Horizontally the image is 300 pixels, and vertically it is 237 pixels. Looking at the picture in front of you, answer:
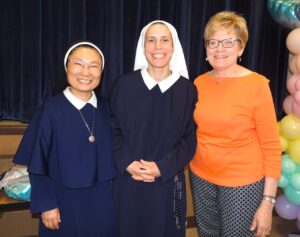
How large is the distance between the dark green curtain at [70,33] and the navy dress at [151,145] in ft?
3.63

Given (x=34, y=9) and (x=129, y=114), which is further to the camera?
(x=34, y=9)

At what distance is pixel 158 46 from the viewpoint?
5.64ft

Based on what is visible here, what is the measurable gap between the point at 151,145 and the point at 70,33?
1.80 metres

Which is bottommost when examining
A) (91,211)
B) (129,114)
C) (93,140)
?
(91,211)

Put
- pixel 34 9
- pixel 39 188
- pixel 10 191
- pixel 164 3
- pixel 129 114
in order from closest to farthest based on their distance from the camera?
pixel 39 188 < pixel 129 114 < pixel 10 191 < pixel 34 9 < pixel 164 3

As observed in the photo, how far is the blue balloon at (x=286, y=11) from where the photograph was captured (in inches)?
103

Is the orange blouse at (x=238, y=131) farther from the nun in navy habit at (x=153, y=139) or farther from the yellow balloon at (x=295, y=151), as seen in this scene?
the yellow balloon at (x=295, y=151)

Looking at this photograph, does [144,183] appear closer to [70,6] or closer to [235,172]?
[235,172]

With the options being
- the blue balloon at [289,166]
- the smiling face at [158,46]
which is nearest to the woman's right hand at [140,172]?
the smiling face at [158,46]

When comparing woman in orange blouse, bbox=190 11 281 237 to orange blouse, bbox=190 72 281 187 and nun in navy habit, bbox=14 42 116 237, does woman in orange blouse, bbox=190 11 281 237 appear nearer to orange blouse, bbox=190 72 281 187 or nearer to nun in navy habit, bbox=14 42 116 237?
orange blouse, bbox=190 72 281 187

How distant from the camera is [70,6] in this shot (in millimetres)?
2998

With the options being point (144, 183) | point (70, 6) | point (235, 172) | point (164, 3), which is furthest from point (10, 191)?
point (164, 3)

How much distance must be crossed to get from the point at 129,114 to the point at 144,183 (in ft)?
1.30

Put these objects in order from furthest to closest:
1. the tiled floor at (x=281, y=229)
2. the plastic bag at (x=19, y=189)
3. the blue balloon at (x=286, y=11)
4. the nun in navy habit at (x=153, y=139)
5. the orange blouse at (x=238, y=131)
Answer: the tiled floor at (x=281, y=229), the blue balloon at (x=286, y=11), the plastic bag at (x=19, y=189), the nun in navy habit at (x=153, y=139), the orange blouse at (x=238, y=131)
